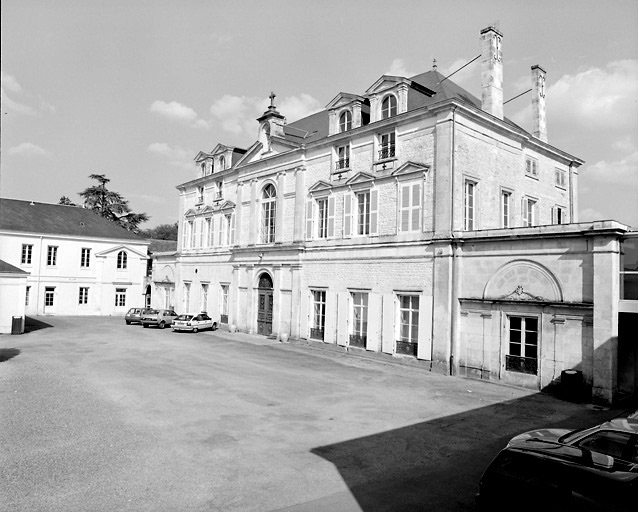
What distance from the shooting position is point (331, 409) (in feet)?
41.6

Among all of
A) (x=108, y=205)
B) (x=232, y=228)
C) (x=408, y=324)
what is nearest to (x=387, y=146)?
(x=408, y=324)

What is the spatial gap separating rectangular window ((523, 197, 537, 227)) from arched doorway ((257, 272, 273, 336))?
14.6 m

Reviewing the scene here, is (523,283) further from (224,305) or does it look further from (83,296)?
(83,296)

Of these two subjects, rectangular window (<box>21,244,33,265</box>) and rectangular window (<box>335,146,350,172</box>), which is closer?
rectangular window (<box>335,146,350,172</box>)

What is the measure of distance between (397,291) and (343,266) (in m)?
3.75

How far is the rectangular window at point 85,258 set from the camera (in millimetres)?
42594

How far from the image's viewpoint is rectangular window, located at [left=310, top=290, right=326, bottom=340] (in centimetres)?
2516

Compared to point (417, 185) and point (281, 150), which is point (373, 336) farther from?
point (281, 150)

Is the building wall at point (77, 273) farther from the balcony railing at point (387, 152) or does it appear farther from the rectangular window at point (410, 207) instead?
the rectangular window at point (410, 207)

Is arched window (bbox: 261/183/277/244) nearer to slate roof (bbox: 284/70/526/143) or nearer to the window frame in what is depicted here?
slate roof (bbox: 284/70/526/143)

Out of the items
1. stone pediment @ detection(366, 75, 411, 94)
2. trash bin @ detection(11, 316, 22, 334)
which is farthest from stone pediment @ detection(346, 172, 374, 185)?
trash bin @ detection(11, 316, 22, 334)

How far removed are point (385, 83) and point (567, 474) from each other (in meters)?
19.6

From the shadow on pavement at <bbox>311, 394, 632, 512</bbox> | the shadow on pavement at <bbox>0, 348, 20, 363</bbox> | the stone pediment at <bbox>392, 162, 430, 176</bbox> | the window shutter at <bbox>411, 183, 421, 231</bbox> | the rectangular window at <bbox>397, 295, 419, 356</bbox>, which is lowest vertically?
the shadow on pavement at <bbox>311, 394, 632, 512</bbox>

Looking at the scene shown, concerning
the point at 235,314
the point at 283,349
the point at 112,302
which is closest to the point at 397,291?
the point at 283,349
